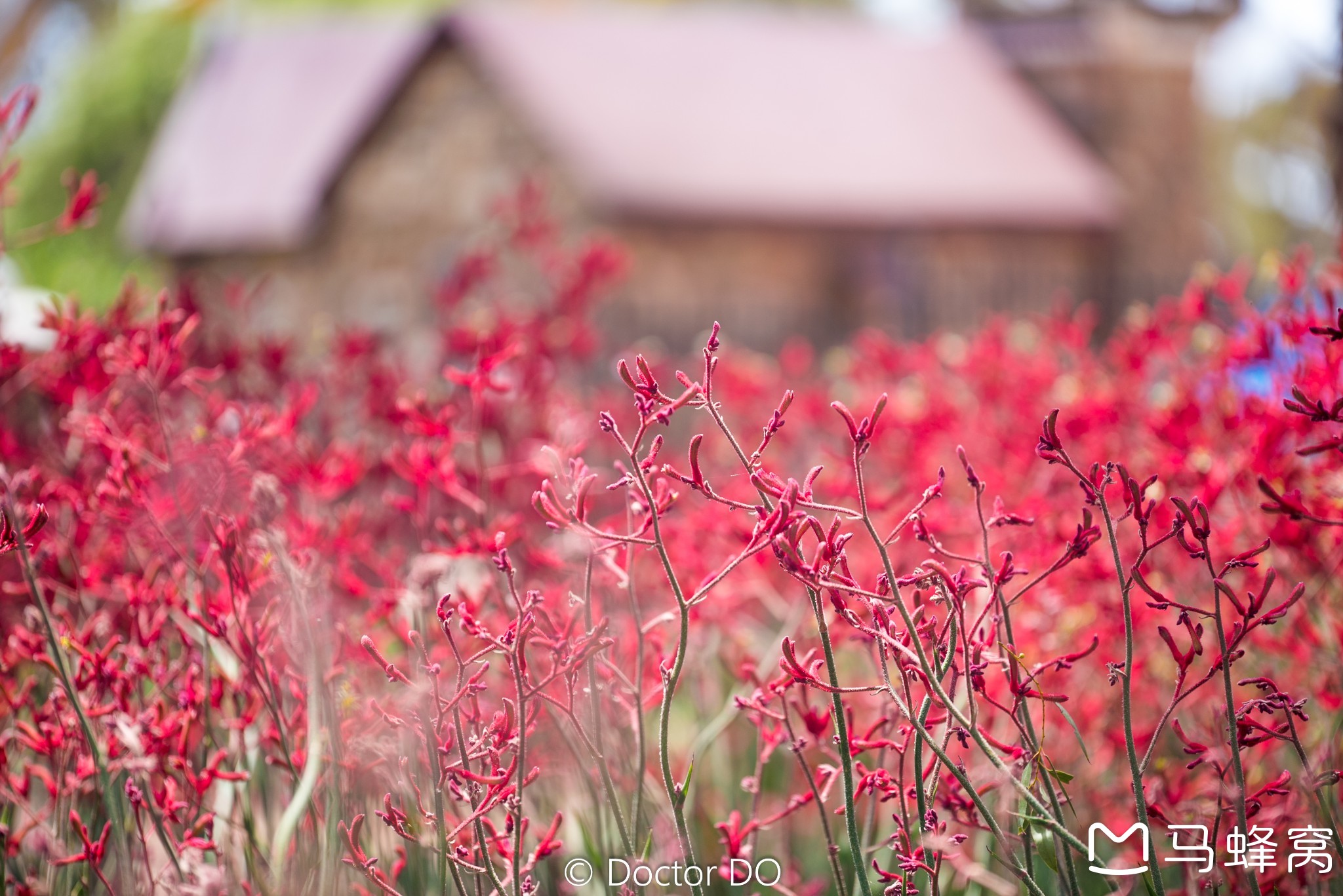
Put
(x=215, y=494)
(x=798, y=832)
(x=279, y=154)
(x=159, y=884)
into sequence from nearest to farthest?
(x=159, y=884) → (x=215, y=494) → (x=798, y=832) → (x=279, y=154)

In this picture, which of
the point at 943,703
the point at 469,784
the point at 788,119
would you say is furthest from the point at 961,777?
the point at 788,119

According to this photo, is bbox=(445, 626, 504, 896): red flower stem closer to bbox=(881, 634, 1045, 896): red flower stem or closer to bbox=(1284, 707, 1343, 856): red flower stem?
bbox=(881, 634, 1045, 896): red flower stem

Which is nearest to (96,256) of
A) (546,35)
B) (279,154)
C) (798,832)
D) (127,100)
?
(127,100)

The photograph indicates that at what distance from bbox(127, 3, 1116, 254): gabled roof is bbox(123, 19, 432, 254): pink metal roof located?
0.12 ft

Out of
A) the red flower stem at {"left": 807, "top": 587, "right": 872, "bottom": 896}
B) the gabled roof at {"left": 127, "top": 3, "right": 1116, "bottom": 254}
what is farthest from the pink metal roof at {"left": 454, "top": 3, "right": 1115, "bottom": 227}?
the red flower stem at {"left": 807, "top": 587, "right": 872, "bottom": 896}

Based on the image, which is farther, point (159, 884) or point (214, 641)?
point (214, 641)

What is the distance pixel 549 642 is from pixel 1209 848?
3.33 feet

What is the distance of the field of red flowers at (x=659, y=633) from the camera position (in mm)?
1663

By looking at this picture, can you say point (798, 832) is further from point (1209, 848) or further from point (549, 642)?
point (549, 642)

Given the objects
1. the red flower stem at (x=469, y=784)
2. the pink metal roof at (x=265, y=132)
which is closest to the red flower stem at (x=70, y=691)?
the red flower stem at (x=469, y=784)

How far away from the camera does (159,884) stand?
5.93 feet

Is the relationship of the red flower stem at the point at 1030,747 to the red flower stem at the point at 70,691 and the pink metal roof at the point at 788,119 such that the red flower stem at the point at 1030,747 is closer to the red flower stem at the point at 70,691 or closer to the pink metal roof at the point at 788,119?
the red flower stem at the point at 70,691

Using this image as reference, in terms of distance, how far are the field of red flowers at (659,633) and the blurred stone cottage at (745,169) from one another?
22.6 feet

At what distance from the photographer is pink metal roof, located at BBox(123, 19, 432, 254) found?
43.0 feet
